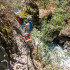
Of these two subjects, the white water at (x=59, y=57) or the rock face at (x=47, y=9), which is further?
the rock face at (x=47, y=9)

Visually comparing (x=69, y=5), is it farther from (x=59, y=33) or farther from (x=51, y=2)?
(x=59, y=33)

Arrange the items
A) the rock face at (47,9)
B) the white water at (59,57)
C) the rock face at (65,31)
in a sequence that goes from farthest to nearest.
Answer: the rock face at (47,9) → the rock face at (65,31) → the white water at (59,57)

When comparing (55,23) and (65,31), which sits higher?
(55,23)

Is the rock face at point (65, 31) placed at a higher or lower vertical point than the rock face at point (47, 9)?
lower

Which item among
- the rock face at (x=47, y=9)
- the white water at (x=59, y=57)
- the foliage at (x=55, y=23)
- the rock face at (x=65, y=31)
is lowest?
the white water at (x=59, y=57)

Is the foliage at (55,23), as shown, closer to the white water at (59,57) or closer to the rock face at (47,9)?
the rock face at (47,9)

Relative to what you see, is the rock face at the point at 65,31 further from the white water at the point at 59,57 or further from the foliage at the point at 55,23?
the white water at the point at 59,57

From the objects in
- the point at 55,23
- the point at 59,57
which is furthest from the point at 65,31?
the point at 59,57

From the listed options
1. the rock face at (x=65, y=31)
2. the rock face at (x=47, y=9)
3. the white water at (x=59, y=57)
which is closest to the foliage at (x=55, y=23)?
the rock face at (x=65, y=31)

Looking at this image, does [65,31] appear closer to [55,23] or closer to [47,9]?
[55,23]

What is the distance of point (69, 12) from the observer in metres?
6.31

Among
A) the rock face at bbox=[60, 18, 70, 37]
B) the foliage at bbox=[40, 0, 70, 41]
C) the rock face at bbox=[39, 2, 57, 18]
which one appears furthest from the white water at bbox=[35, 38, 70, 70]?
the rock face at bbox=[39, 2, 57, 18]

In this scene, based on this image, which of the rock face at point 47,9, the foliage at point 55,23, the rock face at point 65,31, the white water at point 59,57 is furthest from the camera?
the rock face at point 47,9

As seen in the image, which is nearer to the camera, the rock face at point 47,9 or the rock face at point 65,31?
the rock face at point 65,31
